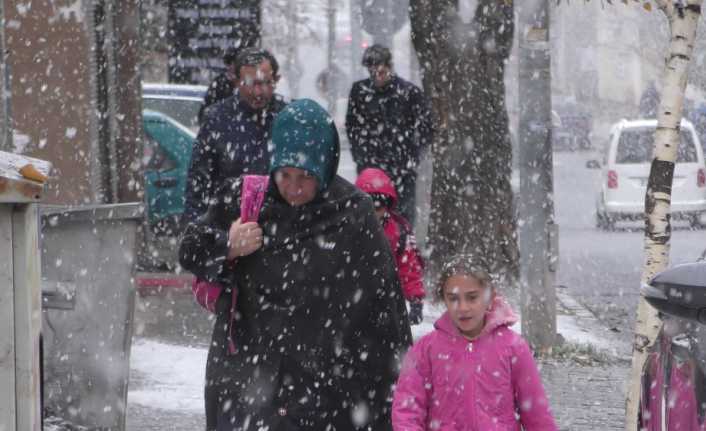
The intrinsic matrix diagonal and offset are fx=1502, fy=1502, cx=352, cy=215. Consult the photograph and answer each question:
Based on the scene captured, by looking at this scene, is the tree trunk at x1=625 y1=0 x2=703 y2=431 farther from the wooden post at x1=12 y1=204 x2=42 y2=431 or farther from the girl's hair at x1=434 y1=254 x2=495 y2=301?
the wooden post at x1=12 y1=204 x2=42 y2=431

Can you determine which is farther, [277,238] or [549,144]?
[549,144]

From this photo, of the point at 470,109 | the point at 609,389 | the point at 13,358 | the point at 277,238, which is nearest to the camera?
the point at 13,358

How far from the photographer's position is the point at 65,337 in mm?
6176

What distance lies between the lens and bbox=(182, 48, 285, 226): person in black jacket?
6637 mm

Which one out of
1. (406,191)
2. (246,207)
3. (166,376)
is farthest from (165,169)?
(246,207)

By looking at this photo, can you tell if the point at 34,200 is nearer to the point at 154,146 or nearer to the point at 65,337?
the point at 65,337

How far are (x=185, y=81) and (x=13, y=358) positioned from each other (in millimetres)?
14823

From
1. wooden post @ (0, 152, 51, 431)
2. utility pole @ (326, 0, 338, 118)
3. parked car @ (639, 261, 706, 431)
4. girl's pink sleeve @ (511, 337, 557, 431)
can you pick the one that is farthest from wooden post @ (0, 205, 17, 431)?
utility pole @ (326, 0, 338, 118)

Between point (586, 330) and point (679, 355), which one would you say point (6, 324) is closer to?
point (679, 355)

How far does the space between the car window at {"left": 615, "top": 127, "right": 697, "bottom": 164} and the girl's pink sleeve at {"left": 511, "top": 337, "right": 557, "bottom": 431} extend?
1847 cm

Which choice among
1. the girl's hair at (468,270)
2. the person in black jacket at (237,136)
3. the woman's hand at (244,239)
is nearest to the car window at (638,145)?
the person in black jacket at (237,136)

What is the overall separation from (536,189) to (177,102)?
8094mm

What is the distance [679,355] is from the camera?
378cm

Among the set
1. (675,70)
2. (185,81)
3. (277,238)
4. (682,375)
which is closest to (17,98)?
(675,70)
